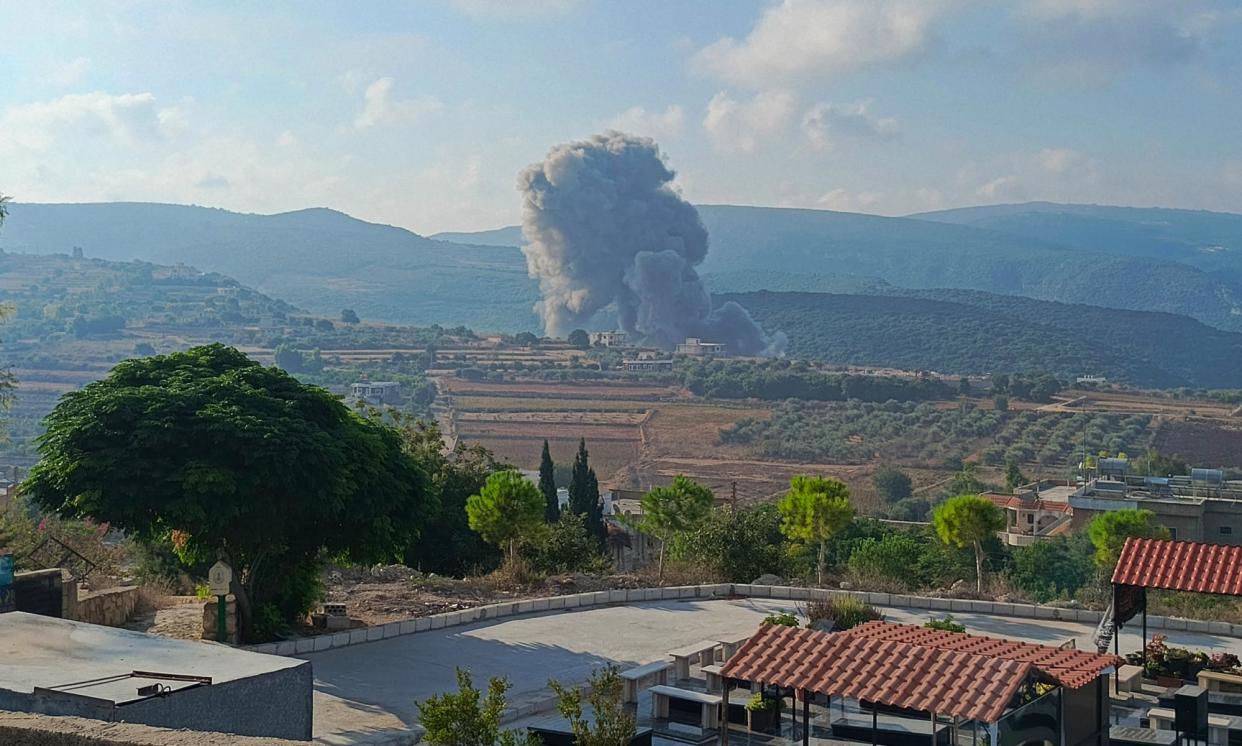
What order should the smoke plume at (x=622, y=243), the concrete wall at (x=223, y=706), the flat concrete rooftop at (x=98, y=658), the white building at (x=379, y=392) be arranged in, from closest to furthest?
1. the concrete wall at (x=223, y=706)
2. the flat concrete rooftop at (x=98, y=658)
3. the white building at (x=379, y=392)
4. the smoke plume at (x=622, y=243)

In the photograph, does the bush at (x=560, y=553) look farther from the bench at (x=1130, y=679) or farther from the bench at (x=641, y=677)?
the bench at (x=1130, y=679)

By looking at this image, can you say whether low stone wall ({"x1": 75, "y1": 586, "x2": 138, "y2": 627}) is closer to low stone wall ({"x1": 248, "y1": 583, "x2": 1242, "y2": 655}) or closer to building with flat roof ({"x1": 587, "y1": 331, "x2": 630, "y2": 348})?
low stone wall ({"x1": 248, "y1": 583, "x2": 1242, "y2": 655})

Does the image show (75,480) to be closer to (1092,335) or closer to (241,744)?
(241,744)

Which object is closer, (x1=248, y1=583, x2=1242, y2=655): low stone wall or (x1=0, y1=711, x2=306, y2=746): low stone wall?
(x1=0, y1=711, x2=306, y2=746): low stone wall

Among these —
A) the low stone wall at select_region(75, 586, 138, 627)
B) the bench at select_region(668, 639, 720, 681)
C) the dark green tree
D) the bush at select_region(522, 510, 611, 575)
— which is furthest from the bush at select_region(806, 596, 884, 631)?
the dark green tree

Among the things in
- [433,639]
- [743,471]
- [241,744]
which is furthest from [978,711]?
[743,471]

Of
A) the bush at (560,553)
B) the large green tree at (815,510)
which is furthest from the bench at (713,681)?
the large green tree at (815,510)
